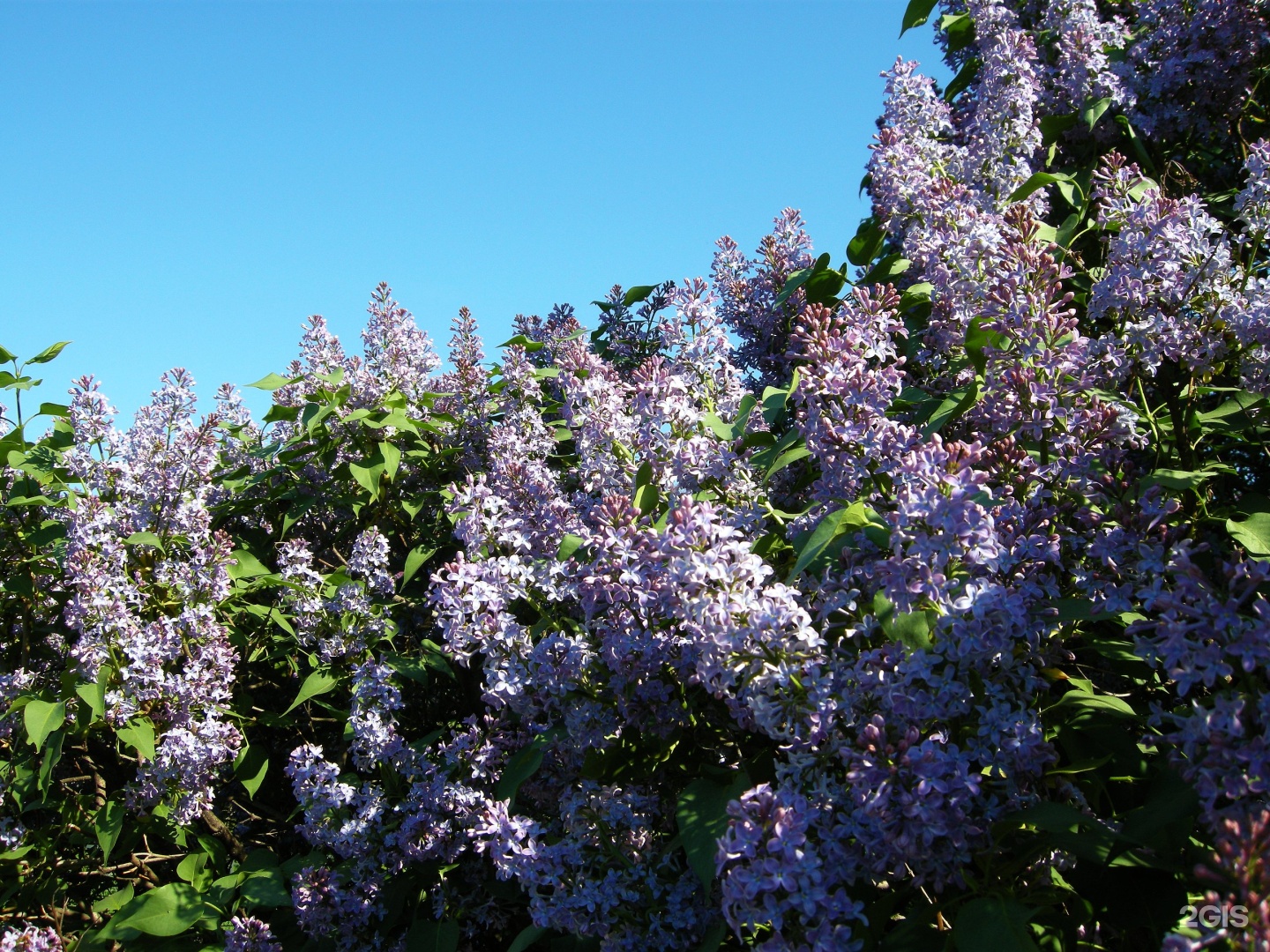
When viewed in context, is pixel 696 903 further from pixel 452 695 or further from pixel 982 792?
pixel 452 695

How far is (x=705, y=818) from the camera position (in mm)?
2252

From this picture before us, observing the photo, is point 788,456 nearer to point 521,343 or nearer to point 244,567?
point 521,343

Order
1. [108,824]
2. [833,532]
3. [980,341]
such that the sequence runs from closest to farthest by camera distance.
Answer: [833,532]
[980,341]
[108,824]

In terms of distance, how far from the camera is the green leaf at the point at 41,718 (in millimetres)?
3223

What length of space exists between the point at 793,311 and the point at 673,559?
235cm

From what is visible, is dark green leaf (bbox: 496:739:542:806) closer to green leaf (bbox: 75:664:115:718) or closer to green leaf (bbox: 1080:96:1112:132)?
green leaf (bbox: 75:664:115:718)

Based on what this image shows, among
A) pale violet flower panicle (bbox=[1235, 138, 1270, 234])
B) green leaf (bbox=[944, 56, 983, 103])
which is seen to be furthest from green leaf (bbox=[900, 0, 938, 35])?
pale violet flower panicle (bbox=[1235, 138, 1270, 234])

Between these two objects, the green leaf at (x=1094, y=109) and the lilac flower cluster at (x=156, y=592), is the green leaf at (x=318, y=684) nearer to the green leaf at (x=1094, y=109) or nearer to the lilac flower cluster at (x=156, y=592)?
the lilac flower cluster at (x=156, y=592)

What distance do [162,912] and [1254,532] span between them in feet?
13.2

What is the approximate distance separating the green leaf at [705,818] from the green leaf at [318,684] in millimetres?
1914

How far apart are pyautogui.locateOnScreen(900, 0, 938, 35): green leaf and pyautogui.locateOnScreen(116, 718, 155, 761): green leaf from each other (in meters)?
4.76

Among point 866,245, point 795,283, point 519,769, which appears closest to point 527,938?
point 519,769

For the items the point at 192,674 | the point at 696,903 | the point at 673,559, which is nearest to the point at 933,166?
the point at 673,559

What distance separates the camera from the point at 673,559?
2090mm
